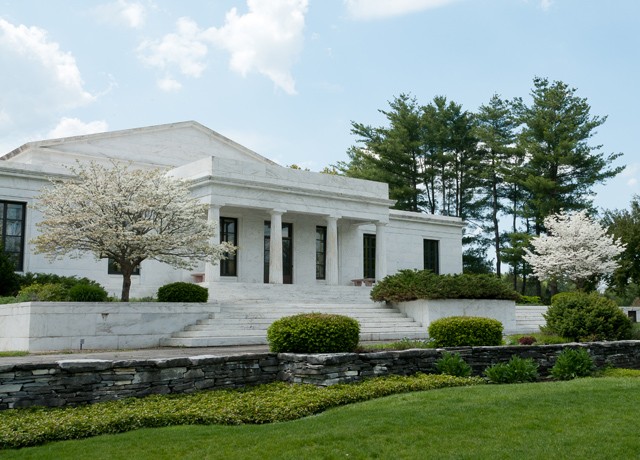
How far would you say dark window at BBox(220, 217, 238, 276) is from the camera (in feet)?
92.5

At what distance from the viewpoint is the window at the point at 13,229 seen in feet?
81.2

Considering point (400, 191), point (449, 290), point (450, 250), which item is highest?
point (400, 191)

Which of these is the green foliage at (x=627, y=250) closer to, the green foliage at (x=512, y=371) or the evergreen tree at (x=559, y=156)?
the evergreen tree at (x=559, y=156)

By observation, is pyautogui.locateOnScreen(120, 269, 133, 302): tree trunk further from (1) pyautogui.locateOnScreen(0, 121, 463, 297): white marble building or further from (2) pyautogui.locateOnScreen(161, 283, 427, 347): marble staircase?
(1) pyautogui.locateOnScreen(0, 121, 463, 297): white marble building

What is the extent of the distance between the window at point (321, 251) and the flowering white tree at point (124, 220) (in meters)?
10.7

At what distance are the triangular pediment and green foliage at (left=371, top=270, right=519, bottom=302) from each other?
11386mm

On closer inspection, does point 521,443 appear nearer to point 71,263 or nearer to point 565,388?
point 565,388

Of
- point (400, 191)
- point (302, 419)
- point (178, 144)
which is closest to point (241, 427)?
point (302, 419)

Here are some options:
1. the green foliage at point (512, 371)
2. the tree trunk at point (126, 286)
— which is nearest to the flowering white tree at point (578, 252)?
the tree trunk at point (126, 286)

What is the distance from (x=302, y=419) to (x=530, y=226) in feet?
132

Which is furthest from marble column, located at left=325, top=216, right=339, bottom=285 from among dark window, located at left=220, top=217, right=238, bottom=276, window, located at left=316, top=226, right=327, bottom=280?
dark window, located at left=220, top=217, right=238, bottom=276

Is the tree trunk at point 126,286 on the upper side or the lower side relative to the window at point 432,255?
lower

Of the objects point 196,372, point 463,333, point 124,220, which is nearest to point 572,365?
point 463,333

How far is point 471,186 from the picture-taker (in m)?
47.6
